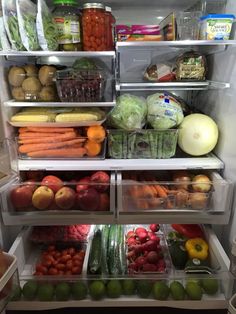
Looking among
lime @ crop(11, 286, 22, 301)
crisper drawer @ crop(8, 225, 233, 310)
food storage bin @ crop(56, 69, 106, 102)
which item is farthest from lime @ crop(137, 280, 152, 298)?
food storage bin @ crop(56, 69, 106, 102)

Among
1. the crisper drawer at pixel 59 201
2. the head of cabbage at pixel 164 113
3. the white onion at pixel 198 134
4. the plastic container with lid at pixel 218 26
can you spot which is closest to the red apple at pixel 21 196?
the crisper drawer at pixel 59 201

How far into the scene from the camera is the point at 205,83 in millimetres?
1379

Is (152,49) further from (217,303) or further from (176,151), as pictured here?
(217,303)

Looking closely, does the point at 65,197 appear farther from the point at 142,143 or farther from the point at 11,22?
the point at 11,22

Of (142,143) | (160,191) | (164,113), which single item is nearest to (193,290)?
(160,191)

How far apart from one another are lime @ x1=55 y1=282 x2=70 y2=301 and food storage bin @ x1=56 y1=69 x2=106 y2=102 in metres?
0.84

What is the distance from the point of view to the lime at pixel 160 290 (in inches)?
49.1

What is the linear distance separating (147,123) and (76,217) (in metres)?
0.60

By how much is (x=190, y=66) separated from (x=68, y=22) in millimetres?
605

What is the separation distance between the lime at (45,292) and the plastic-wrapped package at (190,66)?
115 centimetres

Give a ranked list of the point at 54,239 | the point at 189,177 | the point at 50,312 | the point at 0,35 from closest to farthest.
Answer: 1. the point at 0,35
2. the point at 50,312
3. the point at 189,177
4. the point at 54,239

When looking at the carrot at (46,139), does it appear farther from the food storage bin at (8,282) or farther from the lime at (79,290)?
the lime at (79,290)

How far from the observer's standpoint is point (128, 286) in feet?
4.17

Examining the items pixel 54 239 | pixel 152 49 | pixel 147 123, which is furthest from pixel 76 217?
pixel 152 49
